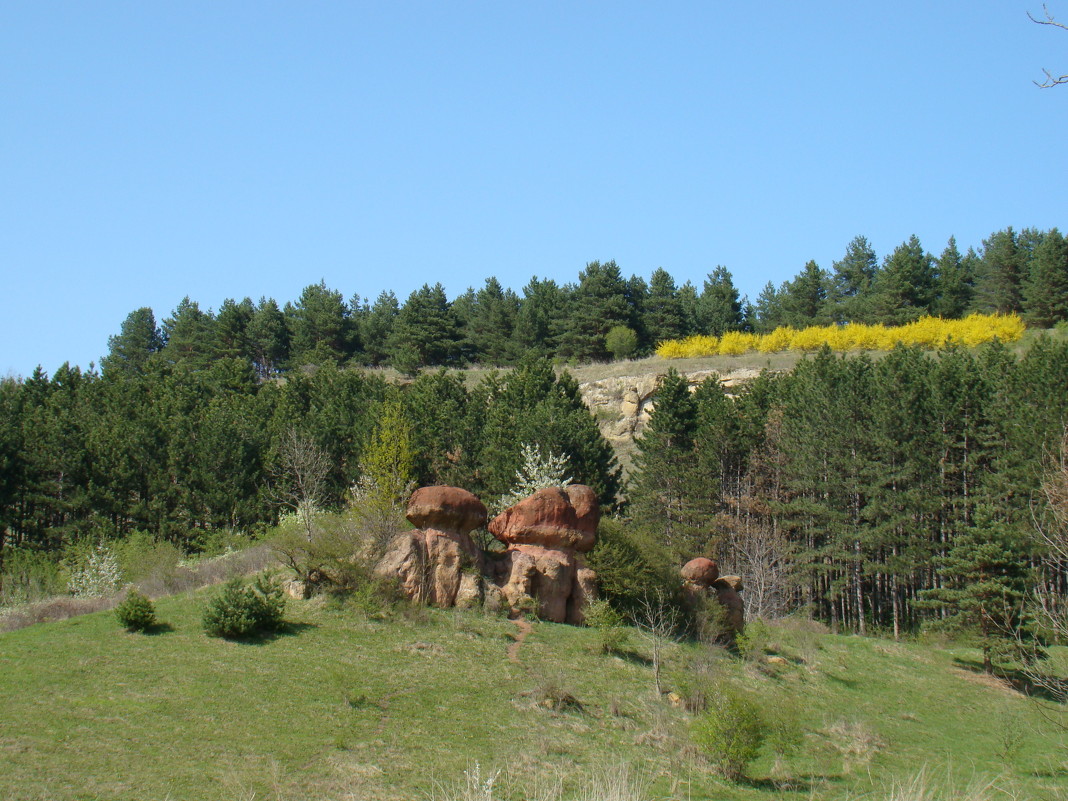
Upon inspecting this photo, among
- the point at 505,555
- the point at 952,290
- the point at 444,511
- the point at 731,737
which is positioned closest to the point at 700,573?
the point at 505,555

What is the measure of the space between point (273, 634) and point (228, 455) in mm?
27149

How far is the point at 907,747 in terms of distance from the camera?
2256 cm

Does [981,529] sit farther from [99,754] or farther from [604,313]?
[604,313]

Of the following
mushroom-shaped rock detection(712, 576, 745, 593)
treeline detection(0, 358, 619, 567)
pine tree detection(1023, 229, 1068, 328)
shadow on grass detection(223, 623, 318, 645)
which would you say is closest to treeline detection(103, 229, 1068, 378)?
pine tree detection(1023, 229, 1068, 328)

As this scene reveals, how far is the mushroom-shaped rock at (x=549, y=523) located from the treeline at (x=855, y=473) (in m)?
12.9

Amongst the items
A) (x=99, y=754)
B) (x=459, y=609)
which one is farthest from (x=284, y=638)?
(x=99, y=754)

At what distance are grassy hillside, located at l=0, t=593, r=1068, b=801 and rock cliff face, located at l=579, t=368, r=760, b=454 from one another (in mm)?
42083

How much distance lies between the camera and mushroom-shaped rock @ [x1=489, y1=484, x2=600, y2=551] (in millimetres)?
28719

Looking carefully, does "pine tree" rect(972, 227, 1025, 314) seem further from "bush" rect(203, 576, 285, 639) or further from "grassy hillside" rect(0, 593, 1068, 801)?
"bush" rect(203, 576, 285, 639)

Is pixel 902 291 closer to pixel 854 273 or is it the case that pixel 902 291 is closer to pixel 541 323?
pixel 854 273

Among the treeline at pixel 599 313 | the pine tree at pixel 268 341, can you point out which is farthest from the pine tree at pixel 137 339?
the pine tree at pixel 268 341

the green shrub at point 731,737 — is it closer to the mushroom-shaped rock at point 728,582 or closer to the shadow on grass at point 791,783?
the shadow on grass at point 791,783

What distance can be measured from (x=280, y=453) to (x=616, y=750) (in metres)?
35.6

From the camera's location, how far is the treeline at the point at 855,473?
40.6m
